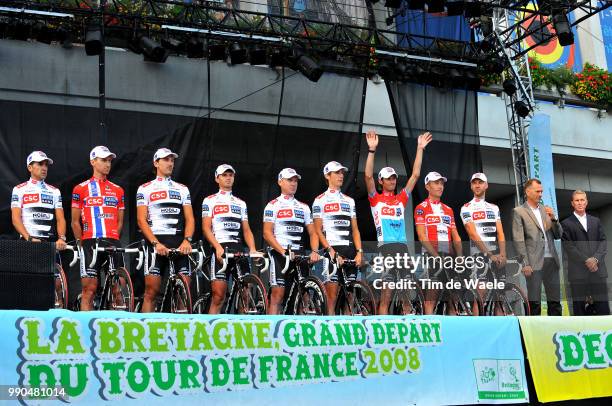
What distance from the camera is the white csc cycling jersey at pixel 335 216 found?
8852 mm

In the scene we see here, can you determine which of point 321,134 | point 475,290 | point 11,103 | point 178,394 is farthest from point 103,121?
point 178,394

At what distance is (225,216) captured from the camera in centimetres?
855

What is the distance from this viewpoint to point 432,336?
273 inches

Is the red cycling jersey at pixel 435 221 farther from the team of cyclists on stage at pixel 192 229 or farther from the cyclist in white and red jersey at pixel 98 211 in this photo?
the cyclist in white and red jersey at pixel 98 211

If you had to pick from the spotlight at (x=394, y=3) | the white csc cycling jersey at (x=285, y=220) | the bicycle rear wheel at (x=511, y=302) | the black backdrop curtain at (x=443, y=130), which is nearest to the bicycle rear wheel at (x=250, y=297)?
the white csc cycling jersey at (x=285, y=220)

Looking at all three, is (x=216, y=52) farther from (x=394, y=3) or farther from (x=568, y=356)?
(x=568, y=356)

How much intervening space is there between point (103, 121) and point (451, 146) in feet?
16.0

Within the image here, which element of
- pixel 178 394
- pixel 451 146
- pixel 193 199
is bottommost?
pixel 178 394

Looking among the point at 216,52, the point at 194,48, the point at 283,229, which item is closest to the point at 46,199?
the point at 283,229

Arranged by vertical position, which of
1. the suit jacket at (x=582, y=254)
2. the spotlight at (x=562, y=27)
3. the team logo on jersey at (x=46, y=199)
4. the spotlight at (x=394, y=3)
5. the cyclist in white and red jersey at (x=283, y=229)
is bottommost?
the suit jacket at (x=582, y=254)

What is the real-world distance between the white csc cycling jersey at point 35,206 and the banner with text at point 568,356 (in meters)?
4.37

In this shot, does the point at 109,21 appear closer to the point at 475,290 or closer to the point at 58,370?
the point at 475,290

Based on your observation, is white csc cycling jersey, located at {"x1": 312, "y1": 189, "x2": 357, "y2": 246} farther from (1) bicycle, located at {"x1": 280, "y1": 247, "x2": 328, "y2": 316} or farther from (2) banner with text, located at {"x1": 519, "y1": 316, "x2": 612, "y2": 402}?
(2) banner with text, located at {"x1": 519, "y1": 316, "x2": 612, "y2": 402}

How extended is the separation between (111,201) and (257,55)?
3807 mm
